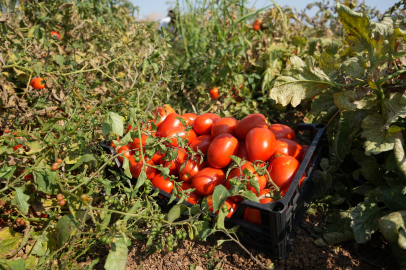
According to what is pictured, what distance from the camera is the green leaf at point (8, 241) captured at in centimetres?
137

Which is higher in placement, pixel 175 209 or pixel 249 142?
pixel 249 142

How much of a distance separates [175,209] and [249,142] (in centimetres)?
59

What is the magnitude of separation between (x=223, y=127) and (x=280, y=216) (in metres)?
0.77

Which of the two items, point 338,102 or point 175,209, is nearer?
point 175,209

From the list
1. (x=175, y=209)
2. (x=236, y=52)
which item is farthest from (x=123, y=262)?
(x=236, y=52)

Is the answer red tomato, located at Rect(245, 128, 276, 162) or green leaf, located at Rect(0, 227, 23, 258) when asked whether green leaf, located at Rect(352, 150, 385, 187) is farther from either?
green leaf, located at Rect(0, 227, 23, 258)

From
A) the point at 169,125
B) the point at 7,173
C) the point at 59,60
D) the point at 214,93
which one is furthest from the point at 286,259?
the point at 59,60

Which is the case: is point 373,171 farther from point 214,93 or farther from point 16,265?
point 16,265

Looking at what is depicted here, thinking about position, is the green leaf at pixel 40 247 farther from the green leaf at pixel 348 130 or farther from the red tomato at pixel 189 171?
the green leaf at pixel 348 130

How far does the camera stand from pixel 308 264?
51.9 inches

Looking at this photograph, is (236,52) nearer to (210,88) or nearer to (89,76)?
(210,88)

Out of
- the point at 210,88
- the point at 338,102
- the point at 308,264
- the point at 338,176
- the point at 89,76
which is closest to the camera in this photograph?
the point at 308,264

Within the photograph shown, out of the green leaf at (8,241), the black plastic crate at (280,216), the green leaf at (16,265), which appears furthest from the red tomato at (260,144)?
the green leaf at (8,241)

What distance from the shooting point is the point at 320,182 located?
156cm
